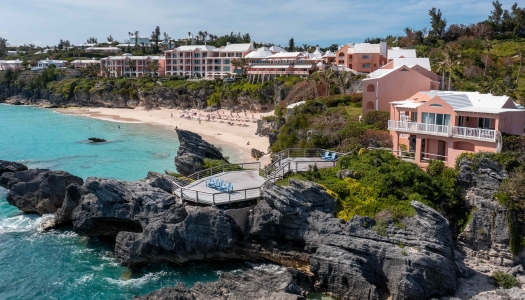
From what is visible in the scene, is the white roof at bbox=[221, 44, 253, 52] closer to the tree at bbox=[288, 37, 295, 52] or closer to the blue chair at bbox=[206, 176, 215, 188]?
the tree at bbox=[288, 37, 295, 52]

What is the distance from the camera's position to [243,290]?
18.2 m

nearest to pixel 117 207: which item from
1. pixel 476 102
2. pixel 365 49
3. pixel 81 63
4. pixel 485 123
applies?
pixel 485 123

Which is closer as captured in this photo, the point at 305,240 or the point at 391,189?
the point at 305,240

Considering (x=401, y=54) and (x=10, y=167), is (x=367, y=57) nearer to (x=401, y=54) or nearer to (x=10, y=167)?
(x=401, y=54)

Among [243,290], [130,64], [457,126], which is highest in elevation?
[130,64]

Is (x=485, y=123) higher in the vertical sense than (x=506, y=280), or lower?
higher

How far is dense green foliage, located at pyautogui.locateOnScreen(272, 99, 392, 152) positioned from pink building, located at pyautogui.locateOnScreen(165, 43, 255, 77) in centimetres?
6100

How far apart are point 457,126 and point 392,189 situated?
22.0ft

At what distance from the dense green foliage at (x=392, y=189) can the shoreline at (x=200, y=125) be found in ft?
54.8

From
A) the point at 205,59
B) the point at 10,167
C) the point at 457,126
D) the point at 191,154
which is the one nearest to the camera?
the point at 457,126

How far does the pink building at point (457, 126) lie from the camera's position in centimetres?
2470

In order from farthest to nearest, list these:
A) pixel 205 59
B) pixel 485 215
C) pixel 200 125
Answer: pixel 205 59 < pixel 200 125 < pixel 485 215

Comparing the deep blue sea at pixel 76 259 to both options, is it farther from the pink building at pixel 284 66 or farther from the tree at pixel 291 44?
the tree at pixel 291 44

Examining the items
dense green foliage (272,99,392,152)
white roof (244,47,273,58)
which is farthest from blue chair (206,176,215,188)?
white roof (244,47,273,58)
